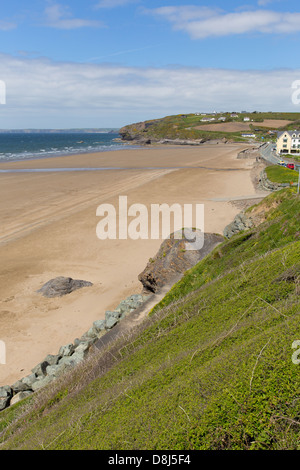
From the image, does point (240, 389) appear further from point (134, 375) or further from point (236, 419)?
point (134, 375)

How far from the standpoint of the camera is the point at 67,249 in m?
23.2

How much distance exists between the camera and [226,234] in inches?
820

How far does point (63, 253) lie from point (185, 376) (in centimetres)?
1863

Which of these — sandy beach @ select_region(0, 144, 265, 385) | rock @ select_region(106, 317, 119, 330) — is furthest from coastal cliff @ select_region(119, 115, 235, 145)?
rock @ select_region(106, 317, 119, 330)

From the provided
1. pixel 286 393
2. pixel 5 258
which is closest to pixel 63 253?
pixel 5 258

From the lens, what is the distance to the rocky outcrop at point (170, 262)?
48.5ft

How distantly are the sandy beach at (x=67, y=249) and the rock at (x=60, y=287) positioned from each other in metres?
0.32

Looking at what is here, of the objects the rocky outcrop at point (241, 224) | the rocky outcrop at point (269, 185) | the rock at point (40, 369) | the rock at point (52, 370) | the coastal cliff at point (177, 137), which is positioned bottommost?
the rock at point (40, 369)

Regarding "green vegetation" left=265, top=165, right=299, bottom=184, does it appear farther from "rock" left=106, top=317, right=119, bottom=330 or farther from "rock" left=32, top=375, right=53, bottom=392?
"rock" left=32, top=375, right=53, bottom=392

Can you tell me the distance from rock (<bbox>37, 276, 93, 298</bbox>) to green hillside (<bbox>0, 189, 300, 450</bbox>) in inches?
317

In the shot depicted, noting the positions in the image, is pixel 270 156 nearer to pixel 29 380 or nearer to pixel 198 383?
pixel 29 380

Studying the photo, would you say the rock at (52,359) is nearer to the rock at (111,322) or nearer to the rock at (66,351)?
the rock at (66,351)

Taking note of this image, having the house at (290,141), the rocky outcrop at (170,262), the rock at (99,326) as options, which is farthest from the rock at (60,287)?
the house at (290,141)
